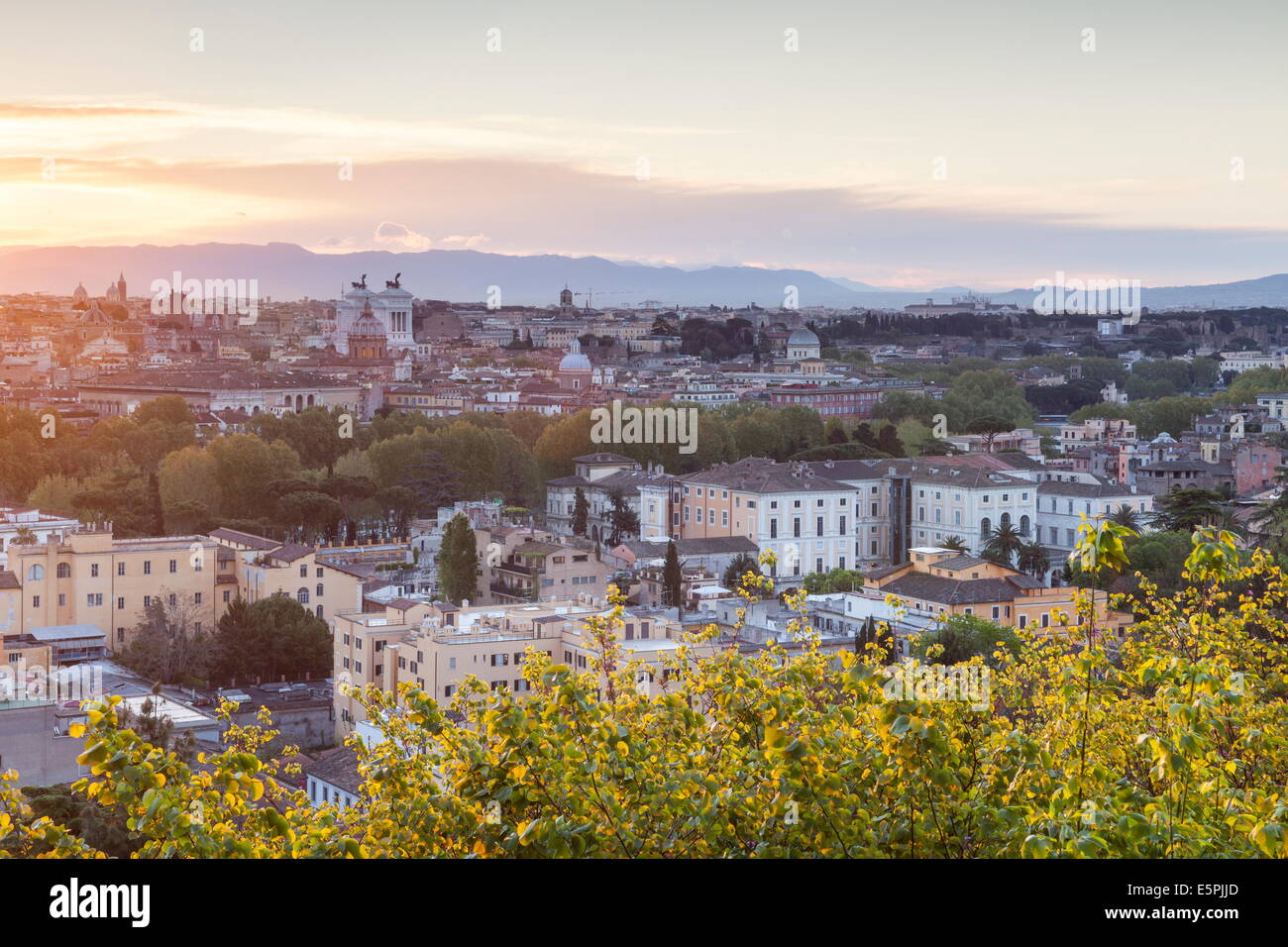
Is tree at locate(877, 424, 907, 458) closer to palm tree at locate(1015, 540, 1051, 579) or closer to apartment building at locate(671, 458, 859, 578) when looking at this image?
apartment building at locate(671, 458, 859, 578)

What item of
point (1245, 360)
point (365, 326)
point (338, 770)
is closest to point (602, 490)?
Result: point (338, 770)

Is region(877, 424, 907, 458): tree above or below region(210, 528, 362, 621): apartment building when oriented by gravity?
above

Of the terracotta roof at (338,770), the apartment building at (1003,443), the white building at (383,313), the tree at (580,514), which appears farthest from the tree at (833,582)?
the white building at (383,313)

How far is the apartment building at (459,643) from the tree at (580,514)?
326 inches

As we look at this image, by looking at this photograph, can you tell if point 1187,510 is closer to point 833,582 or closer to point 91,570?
point 833,582

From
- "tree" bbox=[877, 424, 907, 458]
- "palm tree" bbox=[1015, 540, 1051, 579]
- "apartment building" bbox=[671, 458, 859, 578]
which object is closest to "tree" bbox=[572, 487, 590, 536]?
"apartment building" bbox=[671, 458, 859, 578]

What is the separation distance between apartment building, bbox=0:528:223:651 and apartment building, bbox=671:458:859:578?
5895 mm

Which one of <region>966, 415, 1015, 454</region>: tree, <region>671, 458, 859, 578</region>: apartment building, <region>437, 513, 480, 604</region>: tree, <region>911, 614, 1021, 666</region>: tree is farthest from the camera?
<region>966, 415, 1015, 454</region>: tree

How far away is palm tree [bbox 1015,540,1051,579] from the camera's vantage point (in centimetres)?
1656

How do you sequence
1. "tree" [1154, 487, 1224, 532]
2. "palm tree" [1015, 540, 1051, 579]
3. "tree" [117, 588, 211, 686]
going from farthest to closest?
"palm tree" [1015, 540, 1051, 579], "tree" [1154, 487, 1224, 532], "tree" [117, 588, 211, 686]

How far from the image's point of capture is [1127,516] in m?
16.9

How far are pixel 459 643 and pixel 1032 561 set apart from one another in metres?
8.65

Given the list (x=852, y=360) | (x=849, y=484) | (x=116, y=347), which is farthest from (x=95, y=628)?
(x=852, y=360)
